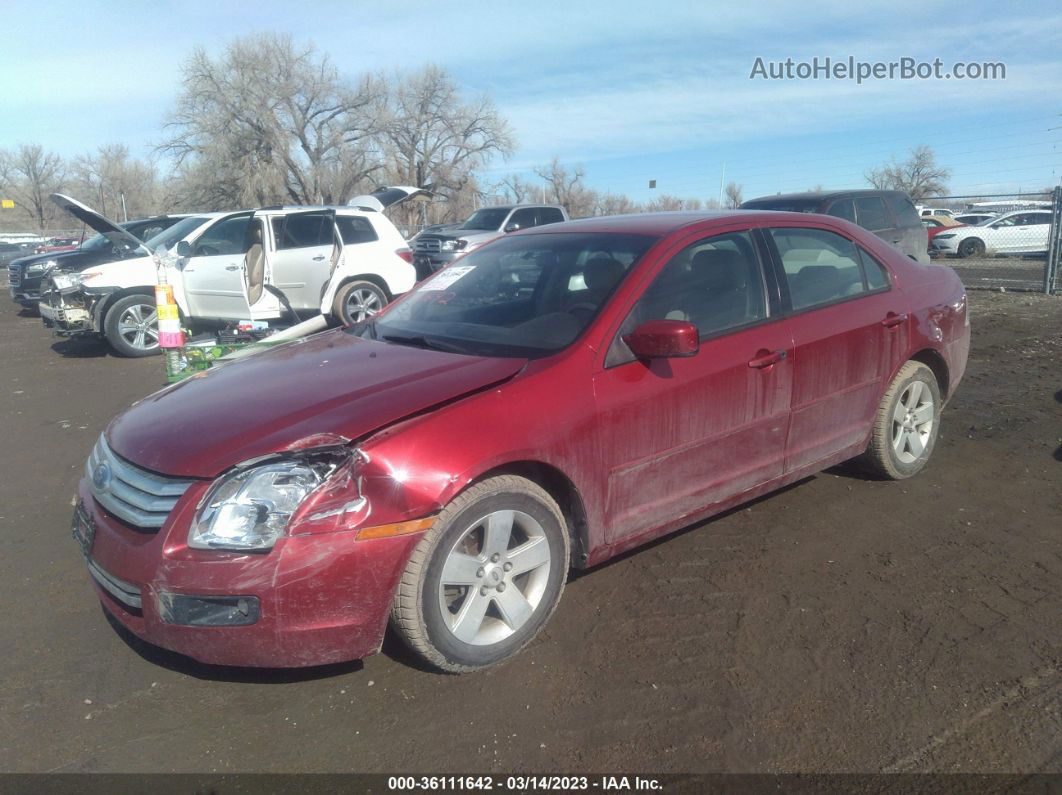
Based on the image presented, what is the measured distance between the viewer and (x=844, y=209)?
11484 mm

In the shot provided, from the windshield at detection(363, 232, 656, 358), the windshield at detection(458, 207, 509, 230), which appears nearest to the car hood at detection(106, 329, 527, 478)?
the windshield at detection(363, 232, 656, 358)

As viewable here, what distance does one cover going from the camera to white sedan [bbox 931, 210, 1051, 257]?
24750mm

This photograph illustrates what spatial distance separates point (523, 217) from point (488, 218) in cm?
101

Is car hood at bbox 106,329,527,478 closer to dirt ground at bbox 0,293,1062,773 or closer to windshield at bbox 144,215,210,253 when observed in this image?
dirt ground at bbox 0,293,1062,773

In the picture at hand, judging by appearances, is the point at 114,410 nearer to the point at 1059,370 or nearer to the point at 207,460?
the point at 207,460

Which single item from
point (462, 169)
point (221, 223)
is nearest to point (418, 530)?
point (221, 223)

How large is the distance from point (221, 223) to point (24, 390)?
340 cm

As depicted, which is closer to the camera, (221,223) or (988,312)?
(221,223)

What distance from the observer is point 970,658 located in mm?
3023

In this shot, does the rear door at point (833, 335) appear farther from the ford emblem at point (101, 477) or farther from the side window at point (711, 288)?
the ford emblem at point (101, 477)

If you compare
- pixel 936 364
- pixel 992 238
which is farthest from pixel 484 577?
pixel 992 238

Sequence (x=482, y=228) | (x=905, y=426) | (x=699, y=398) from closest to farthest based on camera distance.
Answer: (x=699, y=398) < (x=905, y=426) < (x=482, y=228)

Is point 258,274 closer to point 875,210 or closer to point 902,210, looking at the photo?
point 875,210

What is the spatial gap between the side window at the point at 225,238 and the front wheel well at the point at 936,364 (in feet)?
26.8
